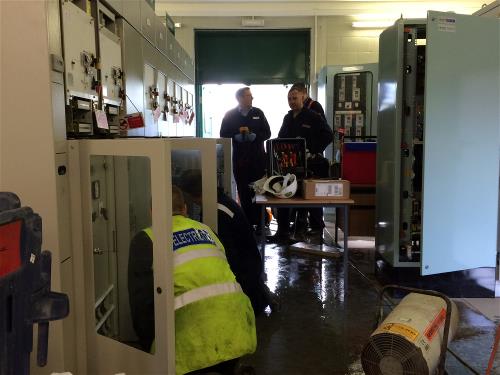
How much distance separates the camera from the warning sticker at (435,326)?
1980 millimetres

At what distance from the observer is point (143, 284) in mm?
1937

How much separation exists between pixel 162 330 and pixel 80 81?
1097 mm

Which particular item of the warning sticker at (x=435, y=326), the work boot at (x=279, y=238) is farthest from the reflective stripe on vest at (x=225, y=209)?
the work boot at (x=279, y=238)

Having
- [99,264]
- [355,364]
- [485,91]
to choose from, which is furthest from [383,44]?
[99,264]

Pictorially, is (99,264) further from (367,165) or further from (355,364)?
(367,165)

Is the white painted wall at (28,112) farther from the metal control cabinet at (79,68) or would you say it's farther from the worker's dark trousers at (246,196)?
the worker's dark trousers at (246,196)

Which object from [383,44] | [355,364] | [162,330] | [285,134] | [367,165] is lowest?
[355,364]

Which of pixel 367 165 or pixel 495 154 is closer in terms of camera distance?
pixel 495 154

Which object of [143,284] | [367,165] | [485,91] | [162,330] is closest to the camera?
[162,330]

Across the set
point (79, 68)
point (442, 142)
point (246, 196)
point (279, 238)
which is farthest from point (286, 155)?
point (79, 68)

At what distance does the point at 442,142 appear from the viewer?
3.28 m

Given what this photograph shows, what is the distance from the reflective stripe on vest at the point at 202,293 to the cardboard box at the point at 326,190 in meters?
1.69

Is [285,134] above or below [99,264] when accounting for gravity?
above

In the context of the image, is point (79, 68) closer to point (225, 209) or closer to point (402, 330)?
point (225, 209)
